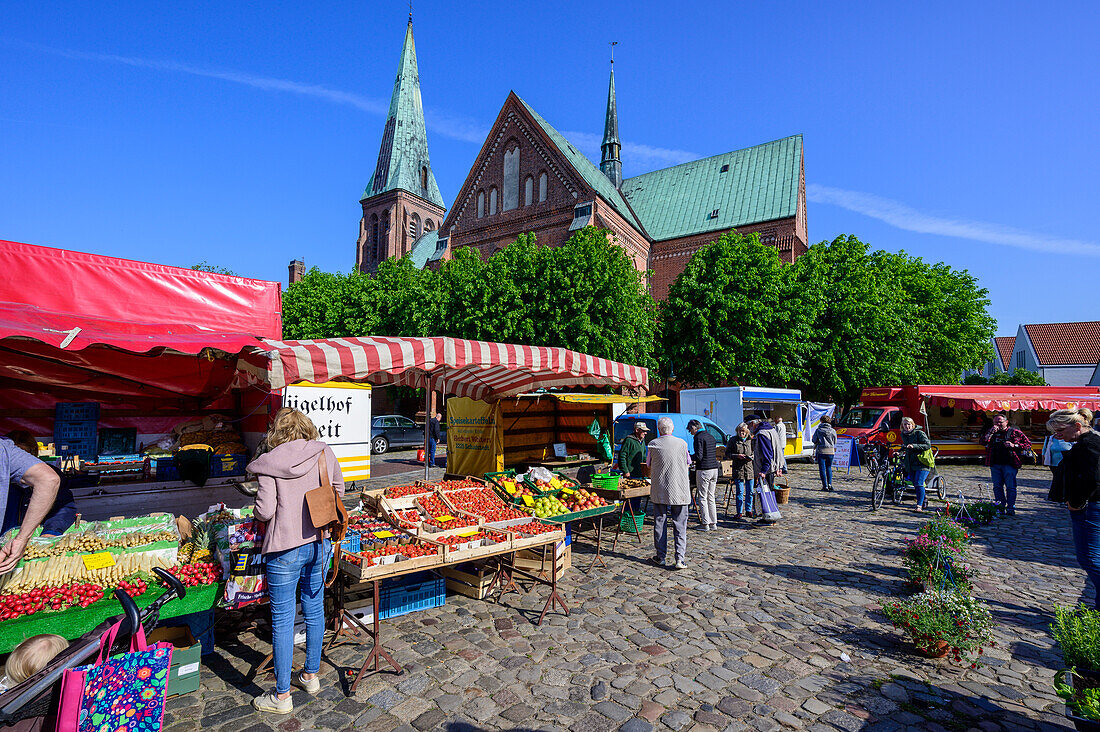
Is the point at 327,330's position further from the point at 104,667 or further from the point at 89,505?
the point at 104,667

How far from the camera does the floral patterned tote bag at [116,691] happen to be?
2.56m

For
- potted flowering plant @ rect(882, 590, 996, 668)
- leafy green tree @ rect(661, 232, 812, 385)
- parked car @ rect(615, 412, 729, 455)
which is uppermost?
leafy green tree @ rect(661, 232, 812, 385)

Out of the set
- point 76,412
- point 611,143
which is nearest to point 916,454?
point 76,412

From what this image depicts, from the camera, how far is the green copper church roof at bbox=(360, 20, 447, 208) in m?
54.5

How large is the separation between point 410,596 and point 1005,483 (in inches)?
466

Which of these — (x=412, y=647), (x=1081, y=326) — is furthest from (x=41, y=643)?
(x=1081, y=326)

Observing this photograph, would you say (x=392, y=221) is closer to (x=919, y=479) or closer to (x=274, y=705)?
(x=919, y=479)

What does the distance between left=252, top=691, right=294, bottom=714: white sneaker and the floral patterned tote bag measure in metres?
1.19

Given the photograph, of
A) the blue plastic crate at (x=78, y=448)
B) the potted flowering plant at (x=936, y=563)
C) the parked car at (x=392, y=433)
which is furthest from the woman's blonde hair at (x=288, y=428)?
the parked car at (x=392, y=433)

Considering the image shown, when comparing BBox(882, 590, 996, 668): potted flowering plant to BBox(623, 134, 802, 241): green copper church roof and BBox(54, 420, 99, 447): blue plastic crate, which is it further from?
BBox(623, 134, 802, 241): green copper church roof

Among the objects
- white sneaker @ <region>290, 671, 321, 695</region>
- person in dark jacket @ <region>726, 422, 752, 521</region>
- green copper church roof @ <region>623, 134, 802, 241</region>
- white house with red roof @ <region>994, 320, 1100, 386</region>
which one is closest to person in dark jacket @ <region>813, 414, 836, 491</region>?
person in dark jacket @ <region>726, 422, 752, 521</region>

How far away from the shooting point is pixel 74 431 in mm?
8938

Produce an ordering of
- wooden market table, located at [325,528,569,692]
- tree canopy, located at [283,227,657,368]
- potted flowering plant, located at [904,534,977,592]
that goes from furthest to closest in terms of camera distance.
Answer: tree canopy, located at [283,227,657,368] → potted flowering plant, located at [904,534,977,592] → wooden market table, located at [325,528,569,692]

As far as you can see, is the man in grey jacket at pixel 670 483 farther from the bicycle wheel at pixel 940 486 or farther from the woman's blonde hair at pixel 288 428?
the bicycle wheel at pixel 940 486
